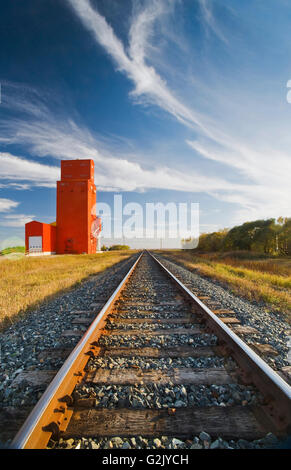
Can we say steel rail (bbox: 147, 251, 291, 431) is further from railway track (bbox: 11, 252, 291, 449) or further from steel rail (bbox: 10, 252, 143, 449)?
steel rail (bbox: 10, 252, 143, 449)

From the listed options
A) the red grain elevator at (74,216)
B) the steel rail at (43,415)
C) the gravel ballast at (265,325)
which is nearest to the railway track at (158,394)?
the steel rail at (43,415)

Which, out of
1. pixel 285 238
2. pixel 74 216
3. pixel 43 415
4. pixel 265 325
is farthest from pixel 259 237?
pixel 74 216

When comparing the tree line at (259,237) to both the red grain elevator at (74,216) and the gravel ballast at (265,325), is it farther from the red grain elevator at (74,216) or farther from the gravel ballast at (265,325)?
the red grain elevator at (74,216)

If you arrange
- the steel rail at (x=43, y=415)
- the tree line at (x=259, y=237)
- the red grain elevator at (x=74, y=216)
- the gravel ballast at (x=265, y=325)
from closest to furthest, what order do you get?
the steel rail at (x=43, y=415)
the gravel ballast at (x=265, y=325)
the tree line at (x=259, y=237)
the red grain elevator at (x=74, y=216)

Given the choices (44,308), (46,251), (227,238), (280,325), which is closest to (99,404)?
(280,325)

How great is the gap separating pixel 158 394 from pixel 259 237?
959 inches

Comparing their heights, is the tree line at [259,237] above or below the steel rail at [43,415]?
above

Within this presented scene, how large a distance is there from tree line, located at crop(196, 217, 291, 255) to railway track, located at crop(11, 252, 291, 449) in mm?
20602

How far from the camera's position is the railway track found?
4.83 feet

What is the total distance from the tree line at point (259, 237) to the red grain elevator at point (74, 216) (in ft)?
65.6

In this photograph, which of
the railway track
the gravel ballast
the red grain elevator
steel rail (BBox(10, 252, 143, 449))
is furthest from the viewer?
the red grain elevator

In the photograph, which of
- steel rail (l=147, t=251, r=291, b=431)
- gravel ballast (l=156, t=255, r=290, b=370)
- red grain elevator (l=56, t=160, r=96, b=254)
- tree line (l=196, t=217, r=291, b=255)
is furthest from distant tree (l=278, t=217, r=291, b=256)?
red grain elevator (l=56, t=160, r=96, b=254)

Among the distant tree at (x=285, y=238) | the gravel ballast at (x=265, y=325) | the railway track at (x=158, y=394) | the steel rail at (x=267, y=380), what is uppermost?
the distant tree at (x=285, y=238)

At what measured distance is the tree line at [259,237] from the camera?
20.5 meters
